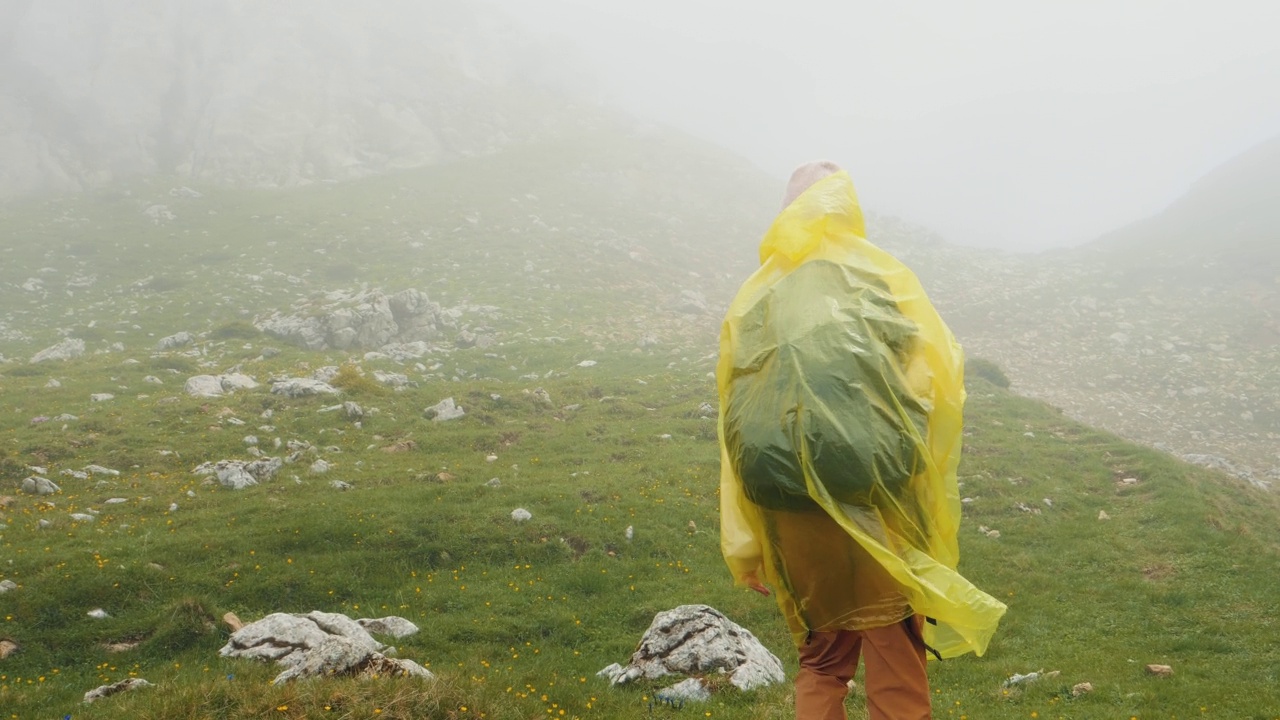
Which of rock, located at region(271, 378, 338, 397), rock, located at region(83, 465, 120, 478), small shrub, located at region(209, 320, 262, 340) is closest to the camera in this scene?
rock, located at region(83, 465, 120, 478)

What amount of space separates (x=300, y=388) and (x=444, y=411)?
3.99 meters

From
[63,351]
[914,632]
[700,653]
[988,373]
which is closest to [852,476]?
[914,632]

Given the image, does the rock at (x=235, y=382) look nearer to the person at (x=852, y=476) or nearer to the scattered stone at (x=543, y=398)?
the scattered stone at (x=543, y=398)

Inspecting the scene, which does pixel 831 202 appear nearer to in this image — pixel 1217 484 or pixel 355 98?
pixel 1217 484

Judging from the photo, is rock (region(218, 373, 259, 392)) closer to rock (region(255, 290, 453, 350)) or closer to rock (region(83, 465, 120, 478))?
rock (region(255, 290, 453, 350))

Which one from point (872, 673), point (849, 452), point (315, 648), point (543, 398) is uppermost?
point (849, 452)

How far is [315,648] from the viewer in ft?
22.7

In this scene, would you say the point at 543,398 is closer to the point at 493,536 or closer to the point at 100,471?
the point at 493,536

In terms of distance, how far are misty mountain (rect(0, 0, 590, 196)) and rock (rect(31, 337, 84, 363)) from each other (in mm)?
32554

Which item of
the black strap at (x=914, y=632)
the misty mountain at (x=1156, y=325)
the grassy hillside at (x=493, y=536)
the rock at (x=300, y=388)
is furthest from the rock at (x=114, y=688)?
the misty mountain at (x=1156, y=325)

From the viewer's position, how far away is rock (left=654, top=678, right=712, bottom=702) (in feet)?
22.9

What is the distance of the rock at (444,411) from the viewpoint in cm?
1891

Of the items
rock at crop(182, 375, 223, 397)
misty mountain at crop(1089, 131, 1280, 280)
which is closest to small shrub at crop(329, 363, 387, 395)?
rock at crop(182, 375, 223, 397)

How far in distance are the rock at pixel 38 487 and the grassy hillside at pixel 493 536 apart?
0.26m
